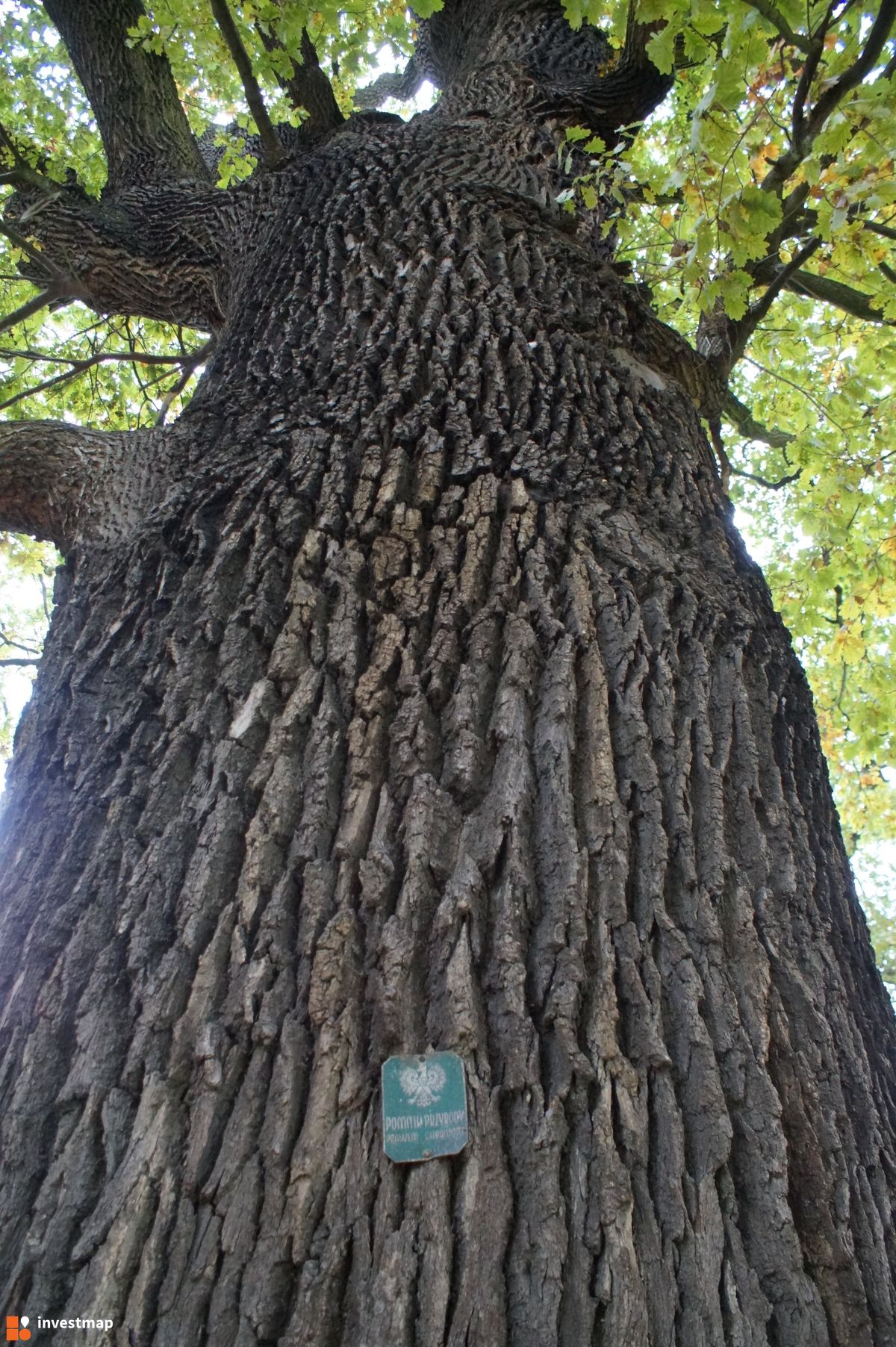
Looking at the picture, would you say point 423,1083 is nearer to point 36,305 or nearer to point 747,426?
point 747,426

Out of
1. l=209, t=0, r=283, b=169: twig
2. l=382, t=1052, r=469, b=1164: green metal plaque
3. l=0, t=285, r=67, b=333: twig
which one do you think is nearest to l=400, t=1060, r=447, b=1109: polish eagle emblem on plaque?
l=382, t=1052, r=469, b=1164: green metal plaque

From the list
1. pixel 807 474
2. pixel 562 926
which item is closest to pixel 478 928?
pixel 562 926

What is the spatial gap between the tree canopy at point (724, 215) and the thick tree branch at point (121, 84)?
0.15 meters

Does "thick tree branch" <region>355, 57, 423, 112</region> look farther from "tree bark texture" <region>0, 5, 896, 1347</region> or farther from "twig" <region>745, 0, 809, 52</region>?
"tree bark texture" <region>0, 5, 896, 1347</region>

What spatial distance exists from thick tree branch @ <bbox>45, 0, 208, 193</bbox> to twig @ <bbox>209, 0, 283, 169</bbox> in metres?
0.72

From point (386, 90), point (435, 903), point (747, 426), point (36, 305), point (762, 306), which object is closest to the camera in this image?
point (435, 903)

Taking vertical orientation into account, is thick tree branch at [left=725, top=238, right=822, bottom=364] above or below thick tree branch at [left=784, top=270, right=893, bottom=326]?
below

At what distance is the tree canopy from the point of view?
104 inches

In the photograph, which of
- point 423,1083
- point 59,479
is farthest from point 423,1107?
point 59,479

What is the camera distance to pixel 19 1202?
136 cm

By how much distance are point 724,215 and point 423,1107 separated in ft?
8.68

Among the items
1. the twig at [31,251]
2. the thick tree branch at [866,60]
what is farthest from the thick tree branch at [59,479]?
the thick tree branch at [866,60]

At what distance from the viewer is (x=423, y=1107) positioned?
4.47ft

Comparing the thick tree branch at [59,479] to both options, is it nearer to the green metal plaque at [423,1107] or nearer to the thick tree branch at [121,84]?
the green metal plaque at [423,1107]
